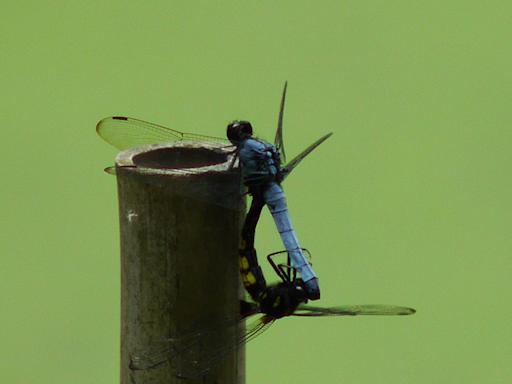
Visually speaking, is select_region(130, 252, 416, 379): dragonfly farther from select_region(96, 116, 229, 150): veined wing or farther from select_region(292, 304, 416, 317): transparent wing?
select_region(96, 116, 229, 150): veined wing

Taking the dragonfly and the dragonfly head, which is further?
the dragonfly head

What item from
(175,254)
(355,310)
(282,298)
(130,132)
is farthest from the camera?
(130,132)

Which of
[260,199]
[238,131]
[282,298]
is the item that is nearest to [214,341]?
[282,298]

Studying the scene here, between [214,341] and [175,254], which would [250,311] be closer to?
[214,341]

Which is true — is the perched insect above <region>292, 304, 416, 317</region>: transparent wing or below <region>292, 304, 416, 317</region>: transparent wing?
above

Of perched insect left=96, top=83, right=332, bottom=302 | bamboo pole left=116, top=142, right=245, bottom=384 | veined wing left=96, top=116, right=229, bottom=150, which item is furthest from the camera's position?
veined wing left=96, top=116, right=229, bottom=150

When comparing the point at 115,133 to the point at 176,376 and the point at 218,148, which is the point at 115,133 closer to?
the point at 218,148

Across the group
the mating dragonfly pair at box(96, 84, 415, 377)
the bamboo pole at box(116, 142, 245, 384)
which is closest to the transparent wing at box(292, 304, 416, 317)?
the mating dragonfly pair at box(96, 84, 415, 377)
